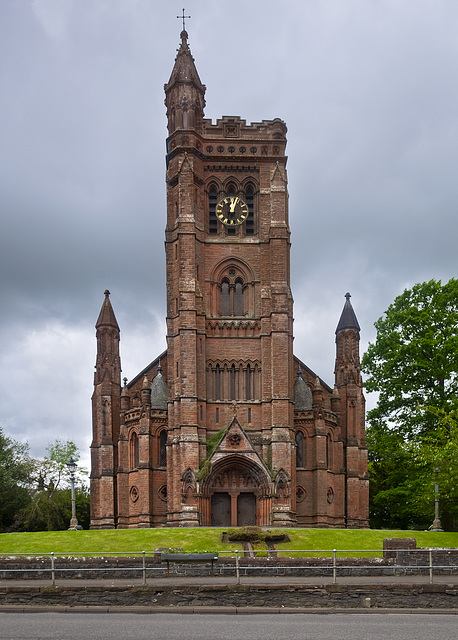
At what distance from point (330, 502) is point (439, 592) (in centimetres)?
3761

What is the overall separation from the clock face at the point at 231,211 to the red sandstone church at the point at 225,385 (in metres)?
0.08

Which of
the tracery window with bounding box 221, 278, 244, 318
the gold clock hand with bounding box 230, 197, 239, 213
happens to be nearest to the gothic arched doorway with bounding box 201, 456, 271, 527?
the tracery window with bounding box 221, 278, 244, 318

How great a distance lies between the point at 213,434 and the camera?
177 feet

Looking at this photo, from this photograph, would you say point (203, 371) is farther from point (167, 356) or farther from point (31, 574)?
point (31, 574)

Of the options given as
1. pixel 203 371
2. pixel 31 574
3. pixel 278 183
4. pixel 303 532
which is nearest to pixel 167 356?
pixel 203 371

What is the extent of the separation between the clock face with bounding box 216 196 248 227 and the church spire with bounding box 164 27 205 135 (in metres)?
5.60

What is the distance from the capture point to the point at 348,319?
61281 millimetres

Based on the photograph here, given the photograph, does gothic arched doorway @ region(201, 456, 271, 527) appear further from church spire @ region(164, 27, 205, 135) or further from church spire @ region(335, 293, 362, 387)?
church spire @ region(164, 27, 205, 135)

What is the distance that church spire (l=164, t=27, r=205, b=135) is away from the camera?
5703 cm

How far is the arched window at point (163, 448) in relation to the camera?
182ft

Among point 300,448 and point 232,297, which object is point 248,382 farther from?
point 232,297

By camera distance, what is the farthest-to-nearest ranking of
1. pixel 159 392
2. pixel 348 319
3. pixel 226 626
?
pixel 348 319
pixel 159 392
pixel 226 626

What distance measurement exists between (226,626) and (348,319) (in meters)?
45.6

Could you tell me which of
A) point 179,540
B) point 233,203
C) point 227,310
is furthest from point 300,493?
point 233,203
